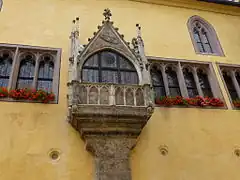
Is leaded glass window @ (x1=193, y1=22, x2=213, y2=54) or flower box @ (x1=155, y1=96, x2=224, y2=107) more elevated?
leaded glass window @ (x1=193, y1=22, x2=213, y2=54)

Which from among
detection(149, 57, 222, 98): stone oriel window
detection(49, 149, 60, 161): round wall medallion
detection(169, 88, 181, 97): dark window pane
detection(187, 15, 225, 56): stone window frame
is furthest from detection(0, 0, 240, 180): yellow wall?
detection(169, 88, 181, 97): dark window pane

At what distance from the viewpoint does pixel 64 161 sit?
5.46m

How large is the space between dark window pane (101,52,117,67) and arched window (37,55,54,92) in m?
1.55

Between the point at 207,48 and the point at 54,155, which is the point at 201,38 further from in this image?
the point at 54,155

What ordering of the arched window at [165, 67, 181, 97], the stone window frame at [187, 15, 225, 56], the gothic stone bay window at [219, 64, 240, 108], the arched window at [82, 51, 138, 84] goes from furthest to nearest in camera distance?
the stone window frame at [187, 15, 225, 56], the gothic stone bay window at [219, 64, 240, 108], the arched window at [165, 67, 181, 97], the arched window at [82, 51, 138, 84]

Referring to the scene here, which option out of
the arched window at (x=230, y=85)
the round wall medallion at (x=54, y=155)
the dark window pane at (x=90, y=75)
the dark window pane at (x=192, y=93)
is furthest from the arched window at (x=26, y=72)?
the arched window at (x=230, y=85)

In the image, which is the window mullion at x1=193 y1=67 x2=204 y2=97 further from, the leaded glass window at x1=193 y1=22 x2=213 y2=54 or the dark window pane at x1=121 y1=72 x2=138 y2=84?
the dark window pane at x1=121 y1=72 x2=138 y2=84

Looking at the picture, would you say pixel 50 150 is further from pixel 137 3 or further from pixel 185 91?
pixel 137 3

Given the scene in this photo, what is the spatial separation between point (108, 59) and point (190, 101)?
2640mm

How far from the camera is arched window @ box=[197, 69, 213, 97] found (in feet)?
25.5

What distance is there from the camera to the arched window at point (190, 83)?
757 centimetres

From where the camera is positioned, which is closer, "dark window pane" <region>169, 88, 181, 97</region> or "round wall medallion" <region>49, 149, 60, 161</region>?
"round wall medallion" <region>49, 149, 60, 161</region>

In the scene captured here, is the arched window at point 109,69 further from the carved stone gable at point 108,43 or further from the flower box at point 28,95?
the flower box at point 28,95

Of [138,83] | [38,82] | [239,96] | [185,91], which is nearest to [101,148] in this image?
[138,83]
